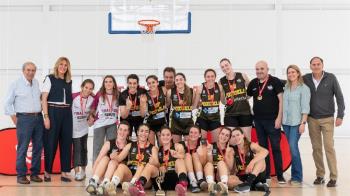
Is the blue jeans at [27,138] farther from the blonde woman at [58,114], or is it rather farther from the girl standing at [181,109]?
the girl standing at [181,109]

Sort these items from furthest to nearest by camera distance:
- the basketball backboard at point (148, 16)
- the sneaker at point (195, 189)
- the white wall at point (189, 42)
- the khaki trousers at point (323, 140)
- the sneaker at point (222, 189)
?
the white wall at point (189, 42)
the basketball backboard at point (148, 16)
the khaki trousers at point (323, 140)
the sneaker at point (195, 189)
the sneaker at point (222, 189)

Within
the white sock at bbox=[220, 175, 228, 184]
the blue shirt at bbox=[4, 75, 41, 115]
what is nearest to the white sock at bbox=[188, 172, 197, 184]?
the white sock at bbox=[220, 175, 228, 184]

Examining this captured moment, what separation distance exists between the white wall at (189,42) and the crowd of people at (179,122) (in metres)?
7.11

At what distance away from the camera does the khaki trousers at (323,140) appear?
4.80 meters

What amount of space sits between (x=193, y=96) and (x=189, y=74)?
24.0 ft

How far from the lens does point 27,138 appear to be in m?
4.85

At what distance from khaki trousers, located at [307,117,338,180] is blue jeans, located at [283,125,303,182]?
212 mm

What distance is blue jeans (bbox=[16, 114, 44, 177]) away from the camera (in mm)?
4848

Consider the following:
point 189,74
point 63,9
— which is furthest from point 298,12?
point 63,9

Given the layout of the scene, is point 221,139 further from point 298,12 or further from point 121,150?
point 298,12

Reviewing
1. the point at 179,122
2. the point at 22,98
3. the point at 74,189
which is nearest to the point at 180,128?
the point at 179,122

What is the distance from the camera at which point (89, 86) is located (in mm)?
5305

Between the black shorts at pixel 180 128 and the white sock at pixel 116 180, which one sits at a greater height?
the black shorts at pixel 180 128

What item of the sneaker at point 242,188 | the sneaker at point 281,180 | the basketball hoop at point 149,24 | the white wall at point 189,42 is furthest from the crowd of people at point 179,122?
the white wall at point 189,42
